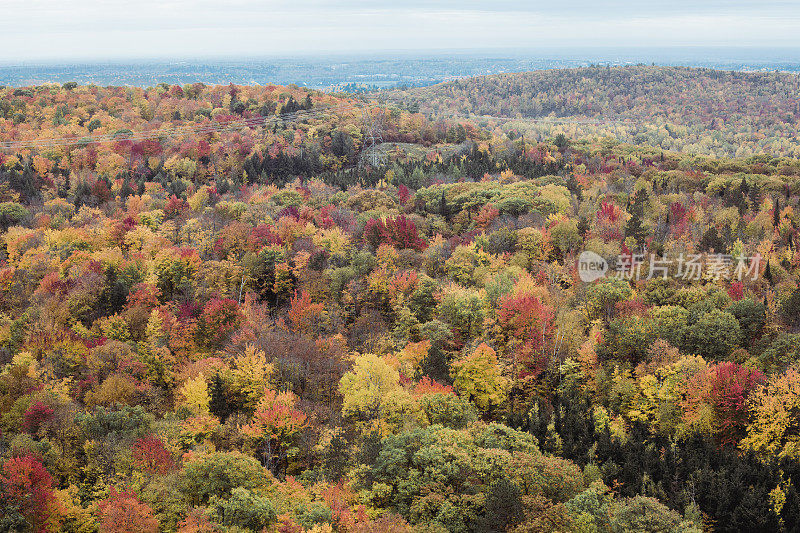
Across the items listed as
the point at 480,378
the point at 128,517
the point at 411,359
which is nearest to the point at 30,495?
the point at 128,517

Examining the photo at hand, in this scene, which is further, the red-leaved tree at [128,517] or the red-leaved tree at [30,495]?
the red-leaved tree at [30,495]

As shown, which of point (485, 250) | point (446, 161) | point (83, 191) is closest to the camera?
point (485, 250)

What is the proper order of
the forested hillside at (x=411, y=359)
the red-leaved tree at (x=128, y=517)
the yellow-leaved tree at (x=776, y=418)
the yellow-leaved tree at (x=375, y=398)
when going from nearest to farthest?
the red-leaved tree at (x=128, y=517), the forested hillside at (x=411, y=359), the yellow-leaved tree at (x=776, y=418), the yellow-leaved tree at (x=375, y=398)

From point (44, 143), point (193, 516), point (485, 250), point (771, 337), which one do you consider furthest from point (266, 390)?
point (44, 143)

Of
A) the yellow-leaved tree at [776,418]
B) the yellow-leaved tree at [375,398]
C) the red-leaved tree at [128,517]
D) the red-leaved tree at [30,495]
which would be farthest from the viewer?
the yellow-leaved tree at [375,398]

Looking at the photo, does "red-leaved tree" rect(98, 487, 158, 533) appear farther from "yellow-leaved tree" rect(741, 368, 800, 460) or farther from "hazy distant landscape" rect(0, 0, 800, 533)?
"yellow-leaved tree" rect(741, 368, 800, 460)

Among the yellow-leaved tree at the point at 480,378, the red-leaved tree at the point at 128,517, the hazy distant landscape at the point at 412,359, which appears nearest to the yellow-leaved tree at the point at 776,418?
the hazy distant landscape at the point at 412,359

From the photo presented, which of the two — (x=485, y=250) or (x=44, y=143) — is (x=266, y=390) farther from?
(x=44, y=143)

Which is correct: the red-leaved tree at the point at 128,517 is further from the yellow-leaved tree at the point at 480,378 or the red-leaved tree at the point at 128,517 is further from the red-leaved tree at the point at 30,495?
the yellow-leaved tree at the point at 480,378

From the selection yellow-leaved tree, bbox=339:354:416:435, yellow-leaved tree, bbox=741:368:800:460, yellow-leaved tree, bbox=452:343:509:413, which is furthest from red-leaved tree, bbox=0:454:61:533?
yellow-leaved tree, bbox=741:368:800:460
